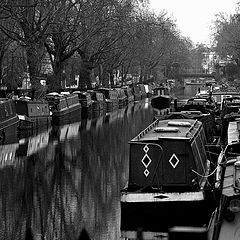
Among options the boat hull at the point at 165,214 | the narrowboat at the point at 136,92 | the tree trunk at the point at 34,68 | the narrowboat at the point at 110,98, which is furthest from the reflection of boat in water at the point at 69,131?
the narrowboat at the point at 136,92

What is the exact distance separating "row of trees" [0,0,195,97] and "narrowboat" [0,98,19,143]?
4430 mm

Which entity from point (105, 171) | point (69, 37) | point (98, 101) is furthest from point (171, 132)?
point (98, 101)

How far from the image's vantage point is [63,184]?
22.4 metres

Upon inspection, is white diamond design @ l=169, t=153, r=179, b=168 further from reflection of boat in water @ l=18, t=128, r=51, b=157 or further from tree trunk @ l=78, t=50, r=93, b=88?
tree trunk @ l=78, t=50, r=93, b=88

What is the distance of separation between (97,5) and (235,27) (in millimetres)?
41111

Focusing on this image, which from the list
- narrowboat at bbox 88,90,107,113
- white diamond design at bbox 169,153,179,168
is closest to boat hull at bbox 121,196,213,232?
white diamond design at bbox 169,153,179,168

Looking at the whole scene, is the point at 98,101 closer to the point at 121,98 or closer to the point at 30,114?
the point at 121,98

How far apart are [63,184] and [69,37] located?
30448mm

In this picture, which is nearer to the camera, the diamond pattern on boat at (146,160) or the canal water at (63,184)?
the canal water at (63,184)

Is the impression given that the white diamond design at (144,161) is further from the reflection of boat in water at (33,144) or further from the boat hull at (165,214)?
the reflection of boat in water at (33,144)

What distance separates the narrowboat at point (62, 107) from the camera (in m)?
43.4

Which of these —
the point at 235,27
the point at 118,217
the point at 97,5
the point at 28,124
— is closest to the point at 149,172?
the point at 118,217

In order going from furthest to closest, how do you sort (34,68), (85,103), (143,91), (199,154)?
(143,91) < (85,103) < (34,68) < (199,154)

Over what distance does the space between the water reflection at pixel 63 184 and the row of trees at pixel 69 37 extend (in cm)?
696
